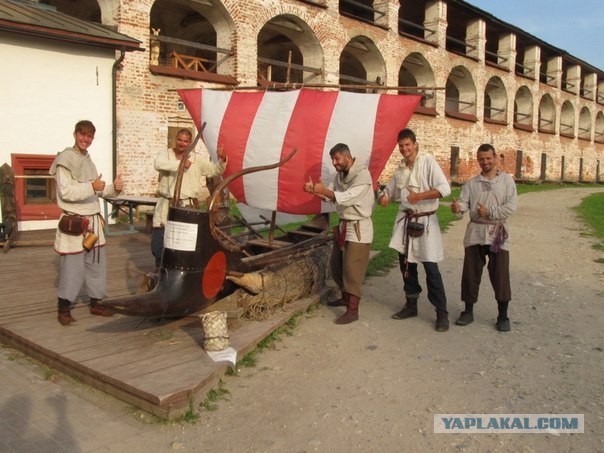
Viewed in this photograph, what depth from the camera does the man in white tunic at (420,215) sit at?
507cm

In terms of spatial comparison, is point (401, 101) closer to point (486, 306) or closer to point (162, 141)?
point (486, 306)

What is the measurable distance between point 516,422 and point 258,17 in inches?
601

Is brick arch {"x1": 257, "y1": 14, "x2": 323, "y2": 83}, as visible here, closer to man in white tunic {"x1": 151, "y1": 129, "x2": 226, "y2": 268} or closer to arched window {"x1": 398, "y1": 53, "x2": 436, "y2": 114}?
arched window {"x1": 398, "y1": 53, "x2": 436, "y2": 114}

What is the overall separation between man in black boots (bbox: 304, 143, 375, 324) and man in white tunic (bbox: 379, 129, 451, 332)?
222 mm

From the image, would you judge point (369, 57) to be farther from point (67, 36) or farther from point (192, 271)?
point (192, 271)

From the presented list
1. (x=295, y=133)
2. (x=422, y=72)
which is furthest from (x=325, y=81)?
(x=295, y=133)

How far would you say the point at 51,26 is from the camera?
1038 cm

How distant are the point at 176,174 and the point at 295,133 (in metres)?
1.69

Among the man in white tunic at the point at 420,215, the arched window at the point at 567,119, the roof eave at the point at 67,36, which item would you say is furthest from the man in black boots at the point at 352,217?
the arched window at the point at 567,119

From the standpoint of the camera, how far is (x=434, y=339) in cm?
492

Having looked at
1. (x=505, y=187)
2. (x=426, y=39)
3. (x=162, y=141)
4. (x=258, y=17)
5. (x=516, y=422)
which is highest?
(x=426, y=39)

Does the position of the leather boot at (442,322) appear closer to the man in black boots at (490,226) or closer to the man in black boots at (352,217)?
the man in black boots at (490,226)

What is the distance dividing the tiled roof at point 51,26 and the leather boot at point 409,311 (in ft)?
29.2

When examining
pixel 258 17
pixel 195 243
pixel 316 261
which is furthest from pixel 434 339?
pixel 258 17
